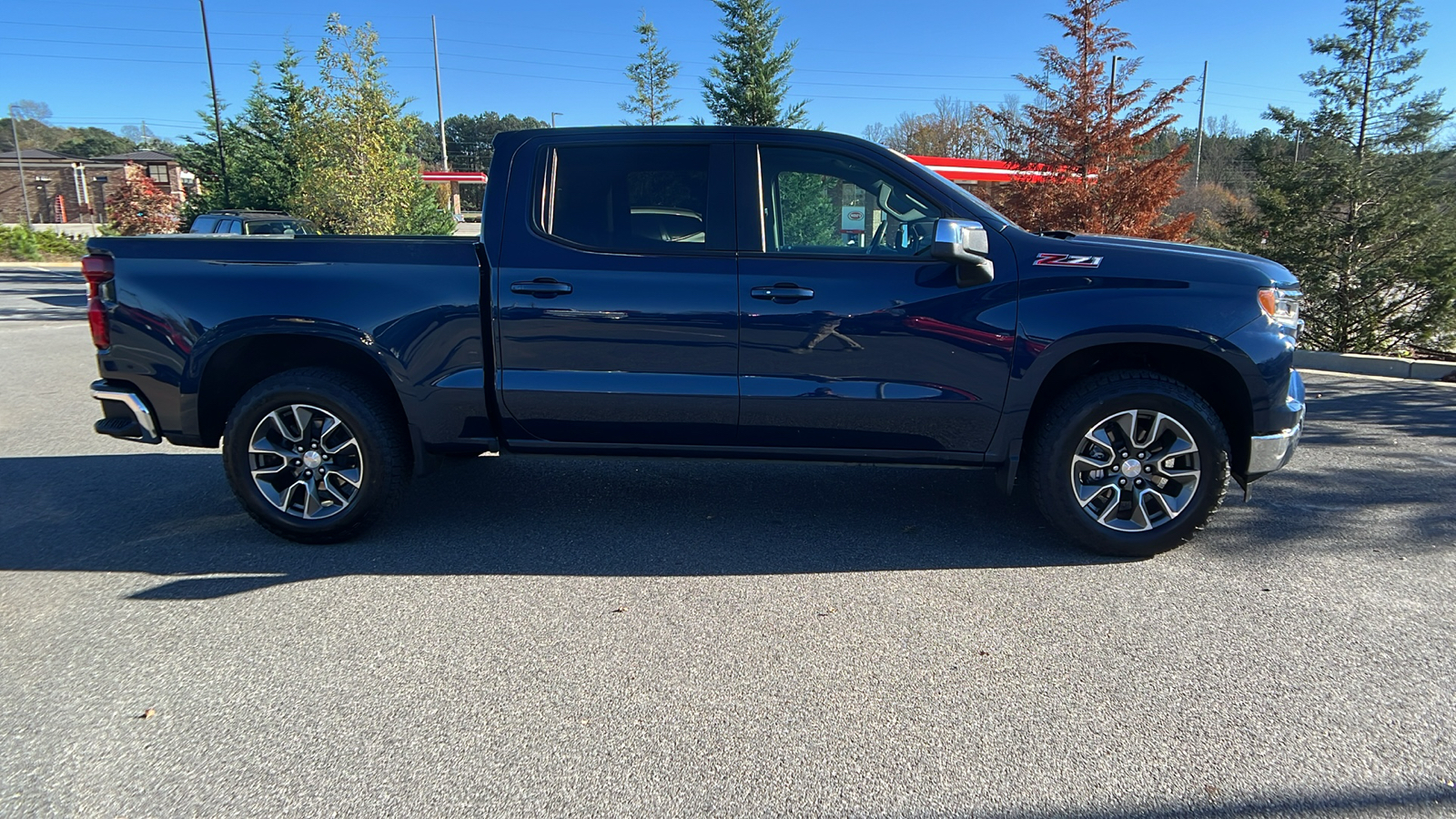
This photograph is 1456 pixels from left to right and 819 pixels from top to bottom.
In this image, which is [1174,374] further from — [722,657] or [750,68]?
[750,68]

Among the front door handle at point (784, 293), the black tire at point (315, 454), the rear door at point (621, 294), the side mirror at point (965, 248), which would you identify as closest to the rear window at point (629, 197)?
the rear door at point (621, 294)

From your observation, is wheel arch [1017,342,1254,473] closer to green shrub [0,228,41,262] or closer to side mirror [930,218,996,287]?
side mirror [930,218,996,287]

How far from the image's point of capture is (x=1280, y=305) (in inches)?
162

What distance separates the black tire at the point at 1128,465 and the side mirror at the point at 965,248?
0.77m

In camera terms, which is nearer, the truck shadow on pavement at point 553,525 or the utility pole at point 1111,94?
the truck shadow on pavement at point 553,525

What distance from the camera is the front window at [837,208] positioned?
4.24 m

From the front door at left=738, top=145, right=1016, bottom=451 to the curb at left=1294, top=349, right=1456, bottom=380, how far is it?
6930 mm

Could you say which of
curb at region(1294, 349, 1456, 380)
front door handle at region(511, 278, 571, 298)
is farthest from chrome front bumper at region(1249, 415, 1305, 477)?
curb at region(1294, 349, 1456, 380)

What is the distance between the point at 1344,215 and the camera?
33.3 ft

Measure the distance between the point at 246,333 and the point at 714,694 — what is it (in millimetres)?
2917

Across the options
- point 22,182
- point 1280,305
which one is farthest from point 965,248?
point 22,182

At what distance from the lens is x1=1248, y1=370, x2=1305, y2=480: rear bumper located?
418 centimetres

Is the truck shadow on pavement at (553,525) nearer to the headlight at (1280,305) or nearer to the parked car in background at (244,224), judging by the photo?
the headlight at (1280,305)

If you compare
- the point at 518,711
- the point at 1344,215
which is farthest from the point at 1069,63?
the point at 518,711
